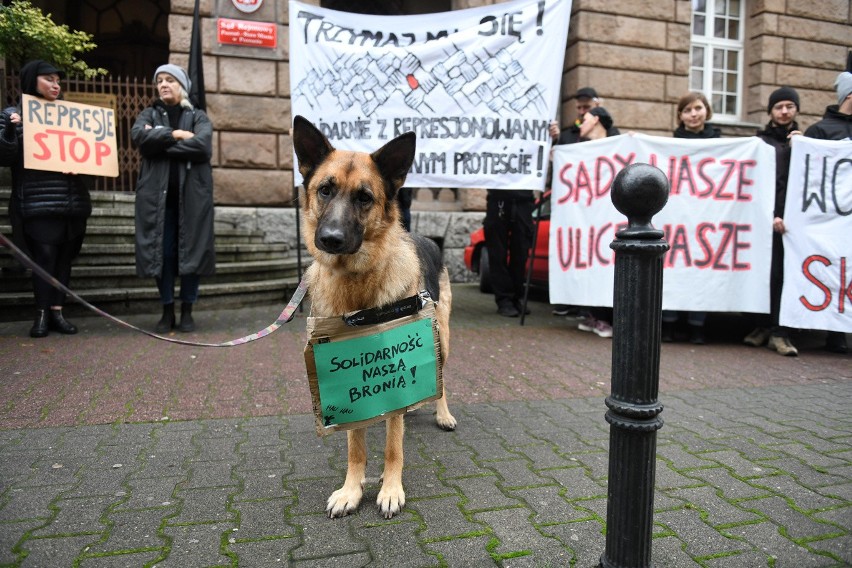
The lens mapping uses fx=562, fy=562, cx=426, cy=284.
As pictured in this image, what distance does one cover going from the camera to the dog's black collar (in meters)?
2.45

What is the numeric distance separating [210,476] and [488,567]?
1.44 metres

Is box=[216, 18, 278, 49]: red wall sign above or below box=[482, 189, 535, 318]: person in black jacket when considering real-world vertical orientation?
above

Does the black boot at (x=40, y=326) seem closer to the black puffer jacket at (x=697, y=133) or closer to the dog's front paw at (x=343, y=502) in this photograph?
the dog's front paw at (x=343, y=502)

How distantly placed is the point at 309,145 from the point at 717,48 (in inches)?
519

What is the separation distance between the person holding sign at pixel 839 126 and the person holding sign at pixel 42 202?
288 inches

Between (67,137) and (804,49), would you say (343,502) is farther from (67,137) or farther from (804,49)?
(804,49)

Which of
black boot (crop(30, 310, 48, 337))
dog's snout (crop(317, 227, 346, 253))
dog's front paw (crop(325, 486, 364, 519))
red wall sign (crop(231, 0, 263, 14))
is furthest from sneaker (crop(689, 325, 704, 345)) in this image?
red wall sign (crop(231, 0, 263, 14))

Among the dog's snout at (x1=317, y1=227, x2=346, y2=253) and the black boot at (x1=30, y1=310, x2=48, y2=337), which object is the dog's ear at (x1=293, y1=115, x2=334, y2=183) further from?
the black boot at (x1=30, y1=310, x2=48, y2=337)

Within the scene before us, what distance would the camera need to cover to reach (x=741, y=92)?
1291cm

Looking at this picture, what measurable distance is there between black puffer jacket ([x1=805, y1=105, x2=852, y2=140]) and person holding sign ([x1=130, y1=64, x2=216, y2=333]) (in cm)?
618

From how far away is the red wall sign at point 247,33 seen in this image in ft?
30.4

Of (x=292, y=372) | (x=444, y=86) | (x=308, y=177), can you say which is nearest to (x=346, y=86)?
(x=444, y=86)

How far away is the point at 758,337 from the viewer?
224 inches

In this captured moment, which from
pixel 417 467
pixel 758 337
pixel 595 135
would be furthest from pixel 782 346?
pixel 417 467
